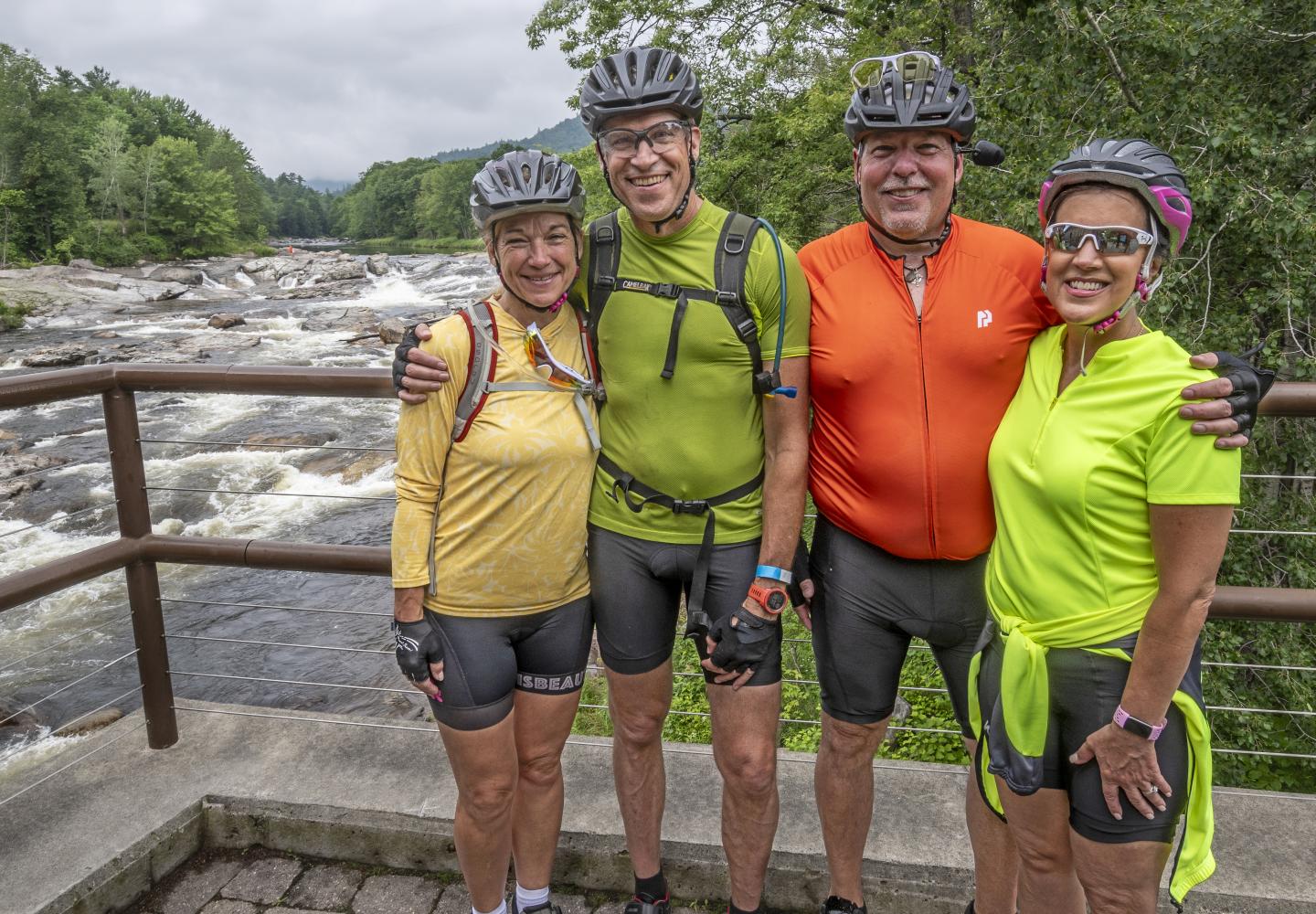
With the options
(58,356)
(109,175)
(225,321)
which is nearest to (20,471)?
(58,356)

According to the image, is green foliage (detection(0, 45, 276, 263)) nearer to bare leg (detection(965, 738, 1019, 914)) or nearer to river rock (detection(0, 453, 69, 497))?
river rock (detection(0, 453, 69, 497))

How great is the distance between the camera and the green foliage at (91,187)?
5625cm

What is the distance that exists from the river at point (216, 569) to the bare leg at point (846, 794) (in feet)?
6.02

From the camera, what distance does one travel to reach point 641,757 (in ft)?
9.67

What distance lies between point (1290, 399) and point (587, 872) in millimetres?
2726

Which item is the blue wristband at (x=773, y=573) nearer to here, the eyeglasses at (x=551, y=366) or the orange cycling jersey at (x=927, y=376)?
the orange cycling jersey at (x=927, y=376)

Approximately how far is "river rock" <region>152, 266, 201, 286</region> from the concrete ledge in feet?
155

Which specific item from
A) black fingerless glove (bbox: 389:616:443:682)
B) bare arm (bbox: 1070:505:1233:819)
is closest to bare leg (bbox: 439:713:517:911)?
black fingerless glove (bbox: 389:616:443:682)

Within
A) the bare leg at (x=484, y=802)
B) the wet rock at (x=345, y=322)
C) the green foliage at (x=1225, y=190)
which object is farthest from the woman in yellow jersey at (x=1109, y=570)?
the wet rock at (x=345, y=322)

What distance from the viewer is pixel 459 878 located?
3.22 m

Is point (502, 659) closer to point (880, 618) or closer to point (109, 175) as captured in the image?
point (880, 618)

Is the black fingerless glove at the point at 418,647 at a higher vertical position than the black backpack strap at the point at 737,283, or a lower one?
lower

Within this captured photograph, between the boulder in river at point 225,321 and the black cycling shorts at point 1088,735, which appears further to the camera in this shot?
the boulder in river at point 225,321

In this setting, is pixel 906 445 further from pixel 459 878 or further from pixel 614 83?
pixel 459 878
